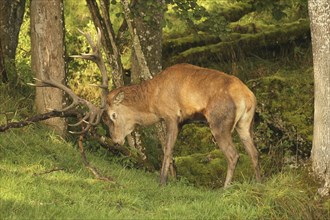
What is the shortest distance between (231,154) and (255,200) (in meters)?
1.63

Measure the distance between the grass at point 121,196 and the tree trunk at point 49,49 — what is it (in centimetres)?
148

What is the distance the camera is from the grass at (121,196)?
8.32 m

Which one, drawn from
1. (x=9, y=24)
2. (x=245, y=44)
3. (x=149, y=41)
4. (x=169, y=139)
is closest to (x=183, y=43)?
(x=245, y=44)

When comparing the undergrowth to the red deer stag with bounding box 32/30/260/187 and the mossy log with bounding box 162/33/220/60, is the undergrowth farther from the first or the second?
the mossy log with bounding box 162/33/220/60

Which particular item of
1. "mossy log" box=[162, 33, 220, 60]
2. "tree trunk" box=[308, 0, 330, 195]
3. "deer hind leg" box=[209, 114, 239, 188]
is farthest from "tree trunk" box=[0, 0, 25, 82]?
"tree trunk" box=[308, 0, 330, 195]

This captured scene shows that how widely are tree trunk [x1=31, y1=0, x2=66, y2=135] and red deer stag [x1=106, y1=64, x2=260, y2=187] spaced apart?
96 cm

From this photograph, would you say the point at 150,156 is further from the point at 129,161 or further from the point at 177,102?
the point at 177,102

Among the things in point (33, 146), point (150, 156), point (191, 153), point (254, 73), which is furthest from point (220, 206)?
point (254, 73)

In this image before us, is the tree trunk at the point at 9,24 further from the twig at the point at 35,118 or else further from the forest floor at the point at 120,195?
the forest floor at the point at 120,195

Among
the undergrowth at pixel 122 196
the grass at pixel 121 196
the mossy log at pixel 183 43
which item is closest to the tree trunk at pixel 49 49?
the undergrowth at pixel 122 196

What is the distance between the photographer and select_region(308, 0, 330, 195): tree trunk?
9.74 metres

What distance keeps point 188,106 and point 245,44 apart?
24.5ft

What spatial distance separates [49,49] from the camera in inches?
467

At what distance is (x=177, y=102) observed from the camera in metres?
10.9
